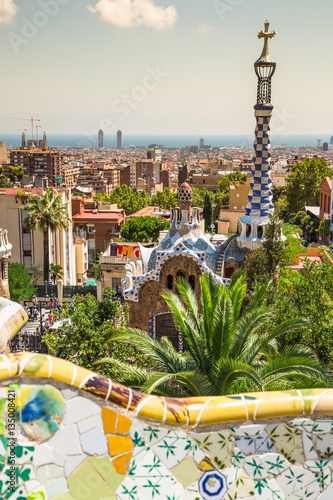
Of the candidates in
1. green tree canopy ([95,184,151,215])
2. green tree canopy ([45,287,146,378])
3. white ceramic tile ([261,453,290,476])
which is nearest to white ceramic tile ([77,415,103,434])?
white ceramic tile ([261,453,290,476])

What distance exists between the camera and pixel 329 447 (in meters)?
3.46

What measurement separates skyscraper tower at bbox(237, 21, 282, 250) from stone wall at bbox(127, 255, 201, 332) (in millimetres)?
1783

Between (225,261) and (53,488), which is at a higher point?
(53,488)

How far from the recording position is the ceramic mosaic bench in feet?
10.7

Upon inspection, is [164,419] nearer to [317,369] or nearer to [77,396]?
[77,396]

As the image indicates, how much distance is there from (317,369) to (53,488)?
5096 millimetres

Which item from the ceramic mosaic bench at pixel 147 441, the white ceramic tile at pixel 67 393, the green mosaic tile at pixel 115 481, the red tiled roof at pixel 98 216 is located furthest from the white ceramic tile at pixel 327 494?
the red tiled roof at pixel 98 216

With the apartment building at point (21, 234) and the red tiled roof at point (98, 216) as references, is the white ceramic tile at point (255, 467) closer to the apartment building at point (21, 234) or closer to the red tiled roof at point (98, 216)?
the apartment building at point (21, 234)

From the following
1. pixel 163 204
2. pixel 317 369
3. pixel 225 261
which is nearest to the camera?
pixel 317 369

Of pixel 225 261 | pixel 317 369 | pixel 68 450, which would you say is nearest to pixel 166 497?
pixel 68 450

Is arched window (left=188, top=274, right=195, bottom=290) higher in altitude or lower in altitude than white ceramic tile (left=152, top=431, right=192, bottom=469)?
lower

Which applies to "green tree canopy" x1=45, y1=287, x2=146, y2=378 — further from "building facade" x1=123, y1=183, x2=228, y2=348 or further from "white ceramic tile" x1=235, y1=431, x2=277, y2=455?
"white ceramic tile" x1=235, y1=431, x2=277, y2=455

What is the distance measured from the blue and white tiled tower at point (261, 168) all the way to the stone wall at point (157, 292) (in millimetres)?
1783

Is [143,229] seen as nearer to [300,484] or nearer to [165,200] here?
[165,200]
